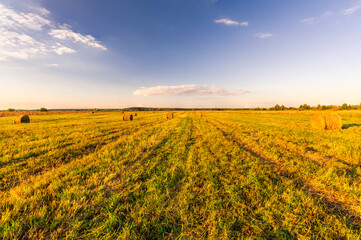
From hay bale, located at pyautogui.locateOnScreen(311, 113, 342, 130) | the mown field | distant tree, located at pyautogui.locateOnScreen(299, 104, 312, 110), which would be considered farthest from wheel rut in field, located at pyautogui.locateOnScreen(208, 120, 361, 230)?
distant tree, located at pyautogui.locateOnScreen(299, 104, 312, 110)

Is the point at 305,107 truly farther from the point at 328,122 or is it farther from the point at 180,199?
the point at 180,199

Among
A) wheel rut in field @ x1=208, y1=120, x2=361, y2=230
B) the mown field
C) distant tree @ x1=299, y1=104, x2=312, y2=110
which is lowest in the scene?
wheel rut in field @ x1=208, y1=120, x2=361, y2=230

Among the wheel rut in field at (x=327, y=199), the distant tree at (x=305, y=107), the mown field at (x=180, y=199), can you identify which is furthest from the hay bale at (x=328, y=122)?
the distant tree at (x=305, y=107)

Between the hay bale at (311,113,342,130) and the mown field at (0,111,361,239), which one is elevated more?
the hay bale at (311,113,342,130)

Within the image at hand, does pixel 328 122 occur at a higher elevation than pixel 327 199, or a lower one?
higher

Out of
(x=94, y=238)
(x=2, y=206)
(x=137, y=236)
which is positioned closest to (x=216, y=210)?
(x=137, y=236)

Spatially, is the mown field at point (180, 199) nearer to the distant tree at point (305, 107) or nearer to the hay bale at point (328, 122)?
the hay bale at point (328, 122)

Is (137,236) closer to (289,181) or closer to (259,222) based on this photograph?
(259,222)

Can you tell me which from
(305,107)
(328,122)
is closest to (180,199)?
(328,122)

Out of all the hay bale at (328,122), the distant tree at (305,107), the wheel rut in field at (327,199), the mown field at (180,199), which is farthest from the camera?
the distant tree at (305,107)

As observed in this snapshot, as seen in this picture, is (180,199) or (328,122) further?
(328,122)

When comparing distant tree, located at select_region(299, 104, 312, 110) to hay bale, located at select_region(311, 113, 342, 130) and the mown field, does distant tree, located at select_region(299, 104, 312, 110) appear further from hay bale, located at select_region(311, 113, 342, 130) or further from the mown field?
the mown field

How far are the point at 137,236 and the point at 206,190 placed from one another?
1945mm

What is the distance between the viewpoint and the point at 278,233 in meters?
2.33
